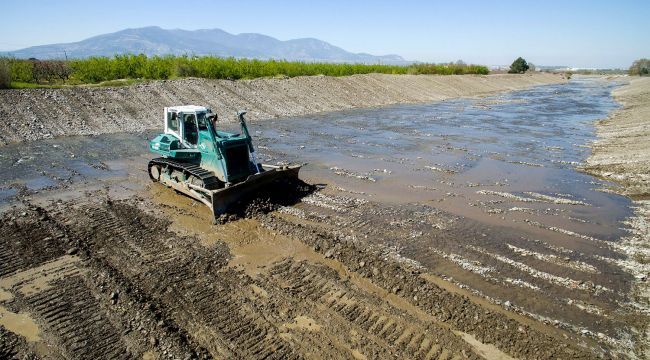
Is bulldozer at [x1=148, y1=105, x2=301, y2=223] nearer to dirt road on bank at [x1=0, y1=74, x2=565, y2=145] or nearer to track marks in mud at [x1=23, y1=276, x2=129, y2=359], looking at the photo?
track marks in mud at [x1=23, y1=276, x2=129, y2=359]

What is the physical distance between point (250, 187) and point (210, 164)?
127 cm

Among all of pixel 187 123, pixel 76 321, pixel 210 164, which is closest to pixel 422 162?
pixel 210 164

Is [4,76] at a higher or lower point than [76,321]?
higher

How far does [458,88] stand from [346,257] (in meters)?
48.9

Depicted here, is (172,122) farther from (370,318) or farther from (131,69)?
(131,69)

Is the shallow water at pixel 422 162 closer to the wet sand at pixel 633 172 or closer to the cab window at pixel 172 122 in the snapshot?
the wet sand at pixel 633 172

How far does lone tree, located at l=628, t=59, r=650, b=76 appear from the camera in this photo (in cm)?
8847

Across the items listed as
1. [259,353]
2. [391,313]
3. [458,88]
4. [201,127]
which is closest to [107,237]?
[201,127]

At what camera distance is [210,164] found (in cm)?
1004

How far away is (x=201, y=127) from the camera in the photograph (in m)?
10.2

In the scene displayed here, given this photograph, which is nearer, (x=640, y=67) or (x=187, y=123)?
(x=187, y=123)

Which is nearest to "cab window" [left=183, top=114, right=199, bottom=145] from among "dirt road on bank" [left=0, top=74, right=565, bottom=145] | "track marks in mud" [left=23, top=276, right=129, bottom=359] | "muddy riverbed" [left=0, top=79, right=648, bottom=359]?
"muddy riverbed" [left=0, top=79, right=648, bottom=359]

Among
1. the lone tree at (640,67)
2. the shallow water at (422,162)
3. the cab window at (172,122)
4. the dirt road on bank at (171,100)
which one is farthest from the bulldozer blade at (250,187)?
the lone tree at (640,67)

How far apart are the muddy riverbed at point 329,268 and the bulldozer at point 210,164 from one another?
657mm
